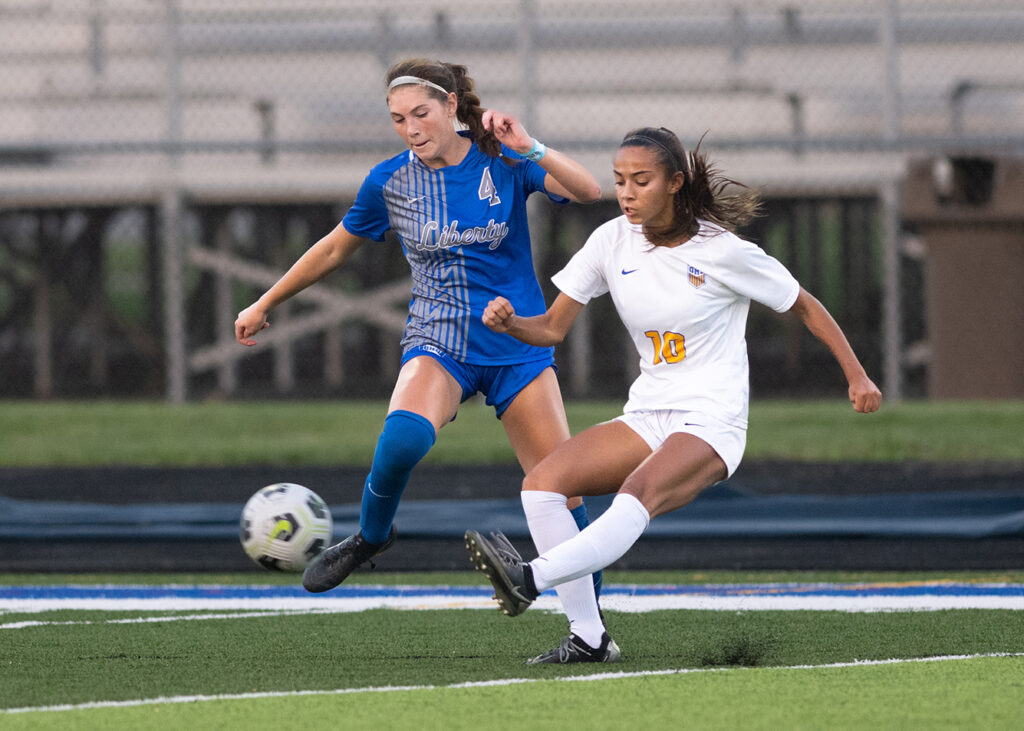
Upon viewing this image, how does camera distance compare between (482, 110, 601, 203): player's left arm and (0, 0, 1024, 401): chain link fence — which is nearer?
(482, 110, 601, 203): player's left arm

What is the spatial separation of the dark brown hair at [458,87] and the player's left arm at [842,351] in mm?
1111

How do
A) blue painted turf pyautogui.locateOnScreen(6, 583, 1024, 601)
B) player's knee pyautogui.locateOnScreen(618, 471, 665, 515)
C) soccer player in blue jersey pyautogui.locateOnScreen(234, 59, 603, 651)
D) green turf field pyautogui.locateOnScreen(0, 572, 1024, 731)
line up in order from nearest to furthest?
green turf field pyautogui.locateOnScreen(0, 572, 1024, 731) < player's knee pyautogui.locateOnScreen(618, 471, 665, 515) < soccer player in blue jersey pyautogui.locateOnScreen(234, 59, 603, 651) < blue painted turf pyautogui.locateOnScreen(6, 583, 1024, 601)

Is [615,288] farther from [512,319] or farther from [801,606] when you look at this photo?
[801,606]

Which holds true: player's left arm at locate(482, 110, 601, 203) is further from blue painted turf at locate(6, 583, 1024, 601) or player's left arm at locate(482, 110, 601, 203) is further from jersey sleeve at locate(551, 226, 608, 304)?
blue painted turf at locate(6, 583, 1024, 601)

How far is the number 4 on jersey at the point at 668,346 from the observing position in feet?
15.5

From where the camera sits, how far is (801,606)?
19.6ft

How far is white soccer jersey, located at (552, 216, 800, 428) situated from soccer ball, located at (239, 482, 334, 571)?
4.92 ft

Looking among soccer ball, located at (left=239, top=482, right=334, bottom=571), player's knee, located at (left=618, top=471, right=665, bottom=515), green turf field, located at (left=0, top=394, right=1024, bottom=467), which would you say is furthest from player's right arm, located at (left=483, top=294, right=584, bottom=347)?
green turf field, located at (left=0, top=394, right=1024, bottom=467)

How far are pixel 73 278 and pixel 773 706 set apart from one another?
11877 millimetres

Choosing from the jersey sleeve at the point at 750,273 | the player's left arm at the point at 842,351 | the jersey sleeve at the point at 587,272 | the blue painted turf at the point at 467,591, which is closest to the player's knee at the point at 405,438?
the jersey sleeve at the point at 587,272

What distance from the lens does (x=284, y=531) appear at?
5668mm

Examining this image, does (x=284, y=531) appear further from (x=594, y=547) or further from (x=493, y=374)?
(x=594, y=547)

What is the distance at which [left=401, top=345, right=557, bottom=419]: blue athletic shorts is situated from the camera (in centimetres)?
514

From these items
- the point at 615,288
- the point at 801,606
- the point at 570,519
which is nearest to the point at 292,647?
the point at 570,519
